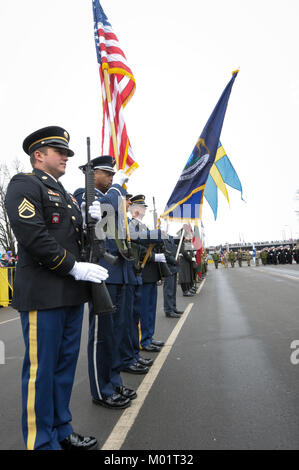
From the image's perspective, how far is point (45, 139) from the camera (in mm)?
2477

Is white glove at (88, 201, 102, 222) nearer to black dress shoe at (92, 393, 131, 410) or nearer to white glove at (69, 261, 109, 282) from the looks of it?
white glove at (69, 261, 109, 282)

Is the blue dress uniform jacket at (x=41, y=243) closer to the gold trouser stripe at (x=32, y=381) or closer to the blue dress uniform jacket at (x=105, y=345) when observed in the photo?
the gold trouser stripe at (x=32, y=381)

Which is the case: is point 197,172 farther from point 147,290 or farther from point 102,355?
point 102,355

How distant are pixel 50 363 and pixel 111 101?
308cm

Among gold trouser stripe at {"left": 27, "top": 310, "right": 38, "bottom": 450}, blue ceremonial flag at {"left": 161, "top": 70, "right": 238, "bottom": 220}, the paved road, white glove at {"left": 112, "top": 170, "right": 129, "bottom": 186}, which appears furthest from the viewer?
blue ceremonial flag at {"left": 161, "top": 70, "right": 238, "bottom": 220}

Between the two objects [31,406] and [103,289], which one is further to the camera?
[103,289]

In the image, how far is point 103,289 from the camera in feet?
8.26

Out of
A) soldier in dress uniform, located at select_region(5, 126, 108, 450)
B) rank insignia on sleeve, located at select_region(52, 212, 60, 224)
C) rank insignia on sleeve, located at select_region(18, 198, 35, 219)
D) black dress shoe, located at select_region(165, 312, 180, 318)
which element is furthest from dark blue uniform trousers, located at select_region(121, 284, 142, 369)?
black dress shoe, located at select_region(165, 312, 180, 318)

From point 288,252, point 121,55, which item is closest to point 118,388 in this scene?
point 121,55

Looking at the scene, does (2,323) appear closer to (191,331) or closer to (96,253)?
(191,331)

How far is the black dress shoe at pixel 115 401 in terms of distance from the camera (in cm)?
305

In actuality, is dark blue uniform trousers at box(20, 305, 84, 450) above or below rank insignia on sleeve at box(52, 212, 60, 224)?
below

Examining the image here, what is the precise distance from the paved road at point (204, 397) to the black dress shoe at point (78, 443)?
0.35 ft

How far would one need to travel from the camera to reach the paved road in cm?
244
